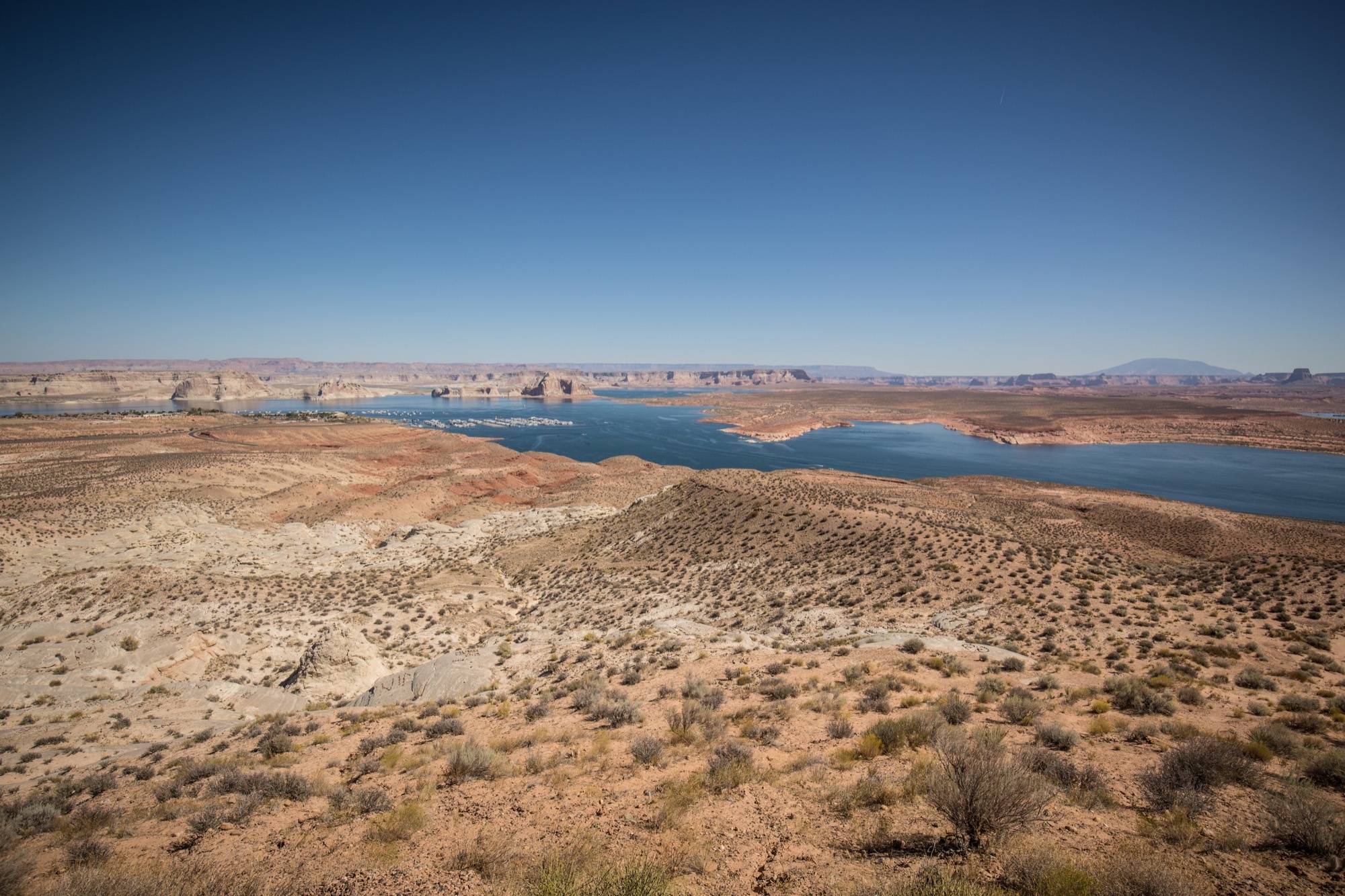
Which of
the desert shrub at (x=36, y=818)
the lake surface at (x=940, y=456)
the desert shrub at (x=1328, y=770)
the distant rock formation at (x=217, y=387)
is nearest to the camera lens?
the desert shrub at (x=1328, y=770)

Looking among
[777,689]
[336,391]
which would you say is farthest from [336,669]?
[336,391]

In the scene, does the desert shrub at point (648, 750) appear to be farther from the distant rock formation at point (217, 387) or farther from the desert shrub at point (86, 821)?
the distant rock formation at point (217, 387)

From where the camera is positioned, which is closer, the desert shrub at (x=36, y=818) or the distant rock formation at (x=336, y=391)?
the desert shrub at (x=36, y=818)

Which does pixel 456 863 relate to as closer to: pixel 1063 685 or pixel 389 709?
pixel 389 709

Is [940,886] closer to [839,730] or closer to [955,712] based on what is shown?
[839,730]

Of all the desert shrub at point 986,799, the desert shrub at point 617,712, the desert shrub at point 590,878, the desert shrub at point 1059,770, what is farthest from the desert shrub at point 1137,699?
the desert shrub at point 590,878

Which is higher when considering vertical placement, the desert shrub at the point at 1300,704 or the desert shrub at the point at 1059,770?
the desert shrub at the point at 1059,770

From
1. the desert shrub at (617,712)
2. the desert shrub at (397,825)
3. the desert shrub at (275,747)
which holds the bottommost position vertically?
the desert shrub at (275,747)

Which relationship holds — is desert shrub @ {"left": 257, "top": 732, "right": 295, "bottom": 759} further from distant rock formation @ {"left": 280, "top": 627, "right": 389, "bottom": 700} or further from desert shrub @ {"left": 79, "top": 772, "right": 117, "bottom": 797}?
distant rock formation @ {"left": 280, "top": 627, "right": 389, "bottom": 700}
